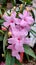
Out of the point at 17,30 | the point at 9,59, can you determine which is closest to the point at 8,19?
the point at 17,30

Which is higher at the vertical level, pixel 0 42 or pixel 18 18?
pixel 18 18

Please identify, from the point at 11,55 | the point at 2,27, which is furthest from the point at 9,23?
the point at 11,55

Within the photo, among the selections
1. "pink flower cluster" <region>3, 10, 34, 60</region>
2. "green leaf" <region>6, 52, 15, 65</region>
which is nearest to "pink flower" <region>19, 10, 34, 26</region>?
"pink flower cluster" <region>3, 10, 34, 60</region>

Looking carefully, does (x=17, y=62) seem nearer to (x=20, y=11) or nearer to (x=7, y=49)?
(x=7, y=49)

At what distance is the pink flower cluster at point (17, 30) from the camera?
0.85 m

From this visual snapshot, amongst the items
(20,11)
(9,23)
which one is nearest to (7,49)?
(9,23)

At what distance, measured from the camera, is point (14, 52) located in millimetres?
855

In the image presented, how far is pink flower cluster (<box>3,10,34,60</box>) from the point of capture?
85 cm

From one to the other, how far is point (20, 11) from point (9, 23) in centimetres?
16

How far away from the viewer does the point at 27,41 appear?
2.85 ft

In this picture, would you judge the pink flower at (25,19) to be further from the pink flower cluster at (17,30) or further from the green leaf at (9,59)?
the green leaf at (9,59)

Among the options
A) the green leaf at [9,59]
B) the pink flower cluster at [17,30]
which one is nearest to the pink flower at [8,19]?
the pink flower cluster at [17,30]

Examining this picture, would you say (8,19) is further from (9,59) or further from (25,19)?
(9,59)

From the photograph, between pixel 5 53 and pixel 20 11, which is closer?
pixel 5 53
